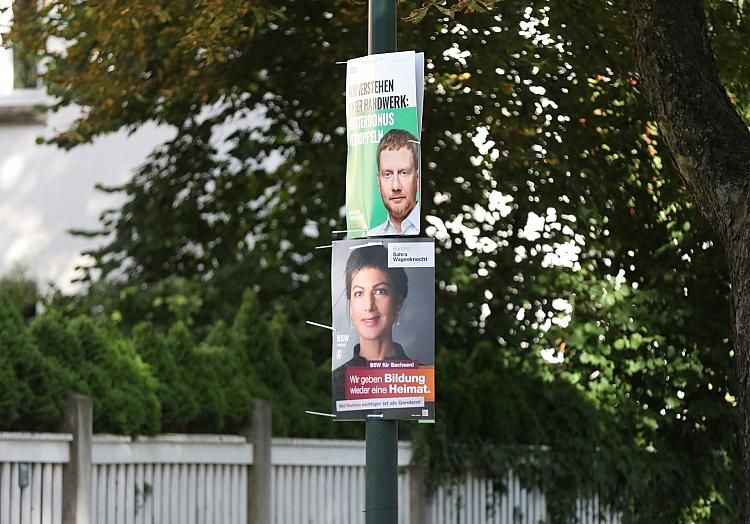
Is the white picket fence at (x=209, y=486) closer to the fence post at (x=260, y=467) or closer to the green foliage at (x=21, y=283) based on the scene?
the fence post at (x=260, y=467)

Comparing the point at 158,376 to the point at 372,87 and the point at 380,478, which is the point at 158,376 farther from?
the point at 372,87

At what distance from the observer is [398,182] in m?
7.51

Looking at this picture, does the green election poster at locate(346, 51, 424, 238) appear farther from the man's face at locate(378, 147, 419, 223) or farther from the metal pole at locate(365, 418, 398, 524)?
the metal pole at locate(365, 418, 398, 524)

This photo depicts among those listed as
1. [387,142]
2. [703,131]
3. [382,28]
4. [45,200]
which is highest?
[45,200]

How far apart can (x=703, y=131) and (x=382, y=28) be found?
279cm

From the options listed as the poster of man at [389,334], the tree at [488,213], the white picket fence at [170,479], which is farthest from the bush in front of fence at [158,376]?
the poster of man at [389,334]

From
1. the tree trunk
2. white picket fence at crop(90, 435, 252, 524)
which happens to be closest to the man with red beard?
the tree trunk

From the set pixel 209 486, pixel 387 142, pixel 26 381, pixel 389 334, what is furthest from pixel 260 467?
pixel 387 142

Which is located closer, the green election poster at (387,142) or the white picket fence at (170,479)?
the green election poster at (387,142)

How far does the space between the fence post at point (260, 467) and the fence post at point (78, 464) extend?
1.84 m

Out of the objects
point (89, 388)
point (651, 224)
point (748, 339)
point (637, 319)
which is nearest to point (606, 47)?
point (651, 224)

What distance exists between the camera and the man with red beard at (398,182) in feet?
24.6

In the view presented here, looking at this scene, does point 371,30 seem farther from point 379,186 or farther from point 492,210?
point 492,210

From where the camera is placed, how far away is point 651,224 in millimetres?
13875
